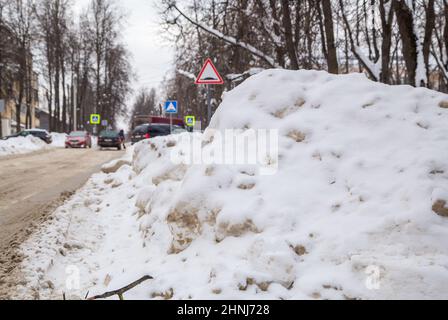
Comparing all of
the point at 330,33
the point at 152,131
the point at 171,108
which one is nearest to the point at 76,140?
the point at 152,131

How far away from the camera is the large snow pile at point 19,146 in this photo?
19.8 meters

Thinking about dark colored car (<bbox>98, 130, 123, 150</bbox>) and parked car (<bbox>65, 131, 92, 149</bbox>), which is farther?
parked car (<bbox>65, 131, 92, 149</bbox>)

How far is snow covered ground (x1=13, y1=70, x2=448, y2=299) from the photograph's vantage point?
2.72 meters

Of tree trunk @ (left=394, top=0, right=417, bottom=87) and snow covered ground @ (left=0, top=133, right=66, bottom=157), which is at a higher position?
tree trunk @ (left=394, top=0, right=417, bottom=87)

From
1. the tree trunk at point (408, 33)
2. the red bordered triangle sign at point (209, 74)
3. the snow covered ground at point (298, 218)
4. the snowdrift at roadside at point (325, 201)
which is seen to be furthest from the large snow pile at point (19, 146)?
the tree trunk at point (408, 33)

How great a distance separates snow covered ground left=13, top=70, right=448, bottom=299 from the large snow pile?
1695 centimetres

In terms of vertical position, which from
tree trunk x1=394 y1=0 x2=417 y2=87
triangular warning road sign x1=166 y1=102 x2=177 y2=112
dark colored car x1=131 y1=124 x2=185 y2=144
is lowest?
dark colored car x1=131 y1=124 x2=185 y2=144

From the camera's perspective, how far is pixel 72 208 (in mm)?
6488

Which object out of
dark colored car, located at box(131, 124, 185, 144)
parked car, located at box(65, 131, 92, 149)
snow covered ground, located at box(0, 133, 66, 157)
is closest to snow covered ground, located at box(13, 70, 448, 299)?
snow covered ground, located at box(0, 133, 66, 157)

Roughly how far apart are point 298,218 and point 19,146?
2325 cm

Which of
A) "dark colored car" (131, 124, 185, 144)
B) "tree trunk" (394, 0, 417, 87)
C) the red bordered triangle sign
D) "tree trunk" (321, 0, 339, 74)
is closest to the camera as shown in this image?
"tree trunk" (394, 0, 417, 87)

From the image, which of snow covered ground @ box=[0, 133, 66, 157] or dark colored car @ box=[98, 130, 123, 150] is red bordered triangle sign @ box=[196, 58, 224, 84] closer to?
snow covered ground @ box=[0, 133, 66, 157]

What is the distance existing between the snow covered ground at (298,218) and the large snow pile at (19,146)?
16.9 meters
